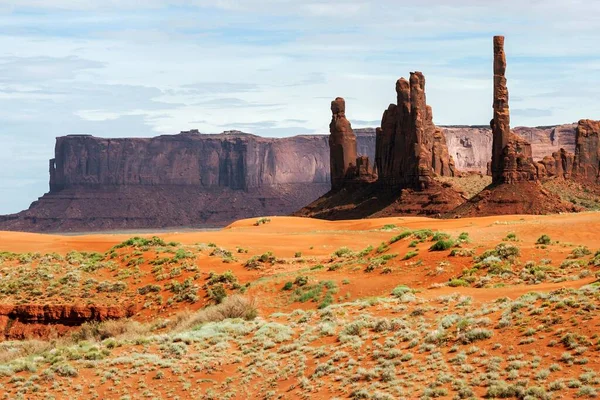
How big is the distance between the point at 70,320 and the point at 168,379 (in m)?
14.9

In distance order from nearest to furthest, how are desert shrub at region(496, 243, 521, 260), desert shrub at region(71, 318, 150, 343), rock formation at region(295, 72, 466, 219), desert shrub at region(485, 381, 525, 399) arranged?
1. desert shrub at region(485, 381, 525, 399)
2. desert shrub at region(71, 318, 150, 343)
3. desert shrub at region(496, 243, 521, 260)
4. rock formation at region(295, 72, 466, 219)

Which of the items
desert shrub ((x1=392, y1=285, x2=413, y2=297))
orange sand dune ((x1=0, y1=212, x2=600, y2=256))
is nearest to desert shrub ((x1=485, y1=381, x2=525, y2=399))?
desert shrub ((x1=392, y1=285, x2=413, y2=297))

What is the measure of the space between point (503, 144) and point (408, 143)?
15060 millimetres

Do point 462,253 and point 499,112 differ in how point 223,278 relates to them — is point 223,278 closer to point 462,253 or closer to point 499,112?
point 462,253

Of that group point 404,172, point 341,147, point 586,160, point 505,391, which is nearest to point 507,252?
point 505,391

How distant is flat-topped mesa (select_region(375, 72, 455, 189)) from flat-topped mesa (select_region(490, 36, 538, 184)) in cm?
1174

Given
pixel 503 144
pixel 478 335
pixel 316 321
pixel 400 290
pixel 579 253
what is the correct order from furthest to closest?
pixel 503 144 → pixel 579 253 → pixel 400 290 → pixel 316 321 → pixel 478 335

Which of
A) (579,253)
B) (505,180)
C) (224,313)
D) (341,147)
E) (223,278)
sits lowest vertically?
(224,313)

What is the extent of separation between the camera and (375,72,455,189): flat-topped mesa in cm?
9956

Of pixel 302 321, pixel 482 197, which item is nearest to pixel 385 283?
pixel 302 321

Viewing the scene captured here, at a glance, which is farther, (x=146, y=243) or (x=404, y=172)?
(x=404, y=172)

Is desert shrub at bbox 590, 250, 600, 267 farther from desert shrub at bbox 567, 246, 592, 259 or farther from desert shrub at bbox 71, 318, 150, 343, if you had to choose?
desert shrub at bbox 71, 318, 150, 343

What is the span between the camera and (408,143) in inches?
3981

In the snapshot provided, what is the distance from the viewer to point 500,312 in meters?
25.9
